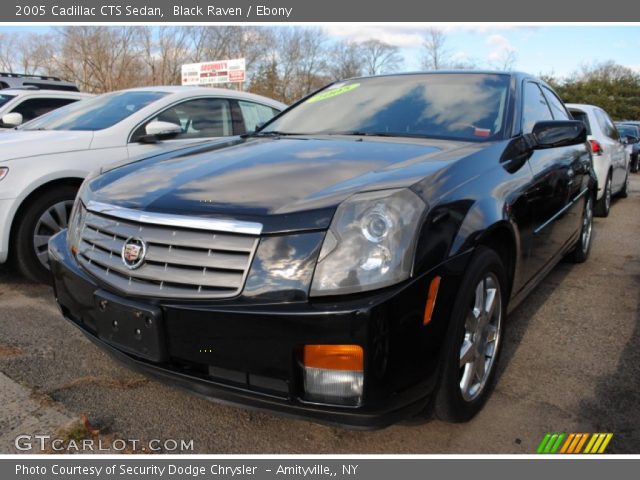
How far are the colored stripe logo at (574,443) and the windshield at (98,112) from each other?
155 inches

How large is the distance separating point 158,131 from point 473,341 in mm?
3184

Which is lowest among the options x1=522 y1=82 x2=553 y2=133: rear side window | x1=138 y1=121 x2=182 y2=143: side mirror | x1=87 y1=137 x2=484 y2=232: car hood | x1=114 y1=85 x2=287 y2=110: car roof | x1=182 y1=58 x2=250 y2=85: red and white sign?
x1=87 y1=137 x2=484 y2=232: car hood

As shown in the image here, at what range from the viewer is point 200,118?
16.6 feet

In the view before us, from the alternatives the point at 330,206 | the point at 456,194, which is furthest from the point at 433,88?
the point at 330,206

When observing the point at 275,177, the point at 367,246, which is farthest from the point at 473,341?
the point at 275,177

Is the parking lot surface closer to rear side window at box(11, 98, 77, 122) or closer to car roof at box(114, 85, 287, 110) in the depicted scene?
car roof at box(114, 85, 287, 110)

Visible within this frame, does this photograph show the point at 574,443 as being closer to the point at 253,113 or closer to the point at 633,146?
the point at 253,113

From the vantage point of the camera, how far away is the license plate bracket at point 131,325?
6.13 feet

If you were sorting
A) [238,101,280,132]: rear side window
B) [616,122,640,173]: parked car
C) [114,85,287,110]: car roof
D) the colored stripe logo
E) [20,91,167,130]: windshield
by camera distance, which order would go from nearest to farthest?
the colored stripe logo, [20,91,167,130]: windshield, [114,85,287,110]: car roof, [238,101,280,132]: rear side window, [616,122,640,173]: parked car

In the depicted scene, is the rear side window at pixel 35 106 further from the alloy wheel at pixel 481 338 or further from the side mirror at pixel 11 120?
the alloy wheel at pixel 481 338

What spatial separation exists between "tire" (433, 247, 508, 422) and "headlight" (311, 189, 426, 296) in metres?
0.38

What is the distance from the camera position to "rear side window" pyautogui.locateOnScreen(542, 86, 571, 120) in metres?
4.03

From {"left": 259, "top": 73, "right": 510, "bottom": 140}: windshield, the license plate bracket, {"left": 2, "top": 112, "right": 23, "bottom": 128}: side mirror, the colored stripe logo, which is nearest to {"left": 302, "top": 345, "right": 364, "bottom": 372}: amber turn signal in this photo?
the license plate bracket

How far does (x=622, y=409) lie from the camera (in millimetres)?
2373
